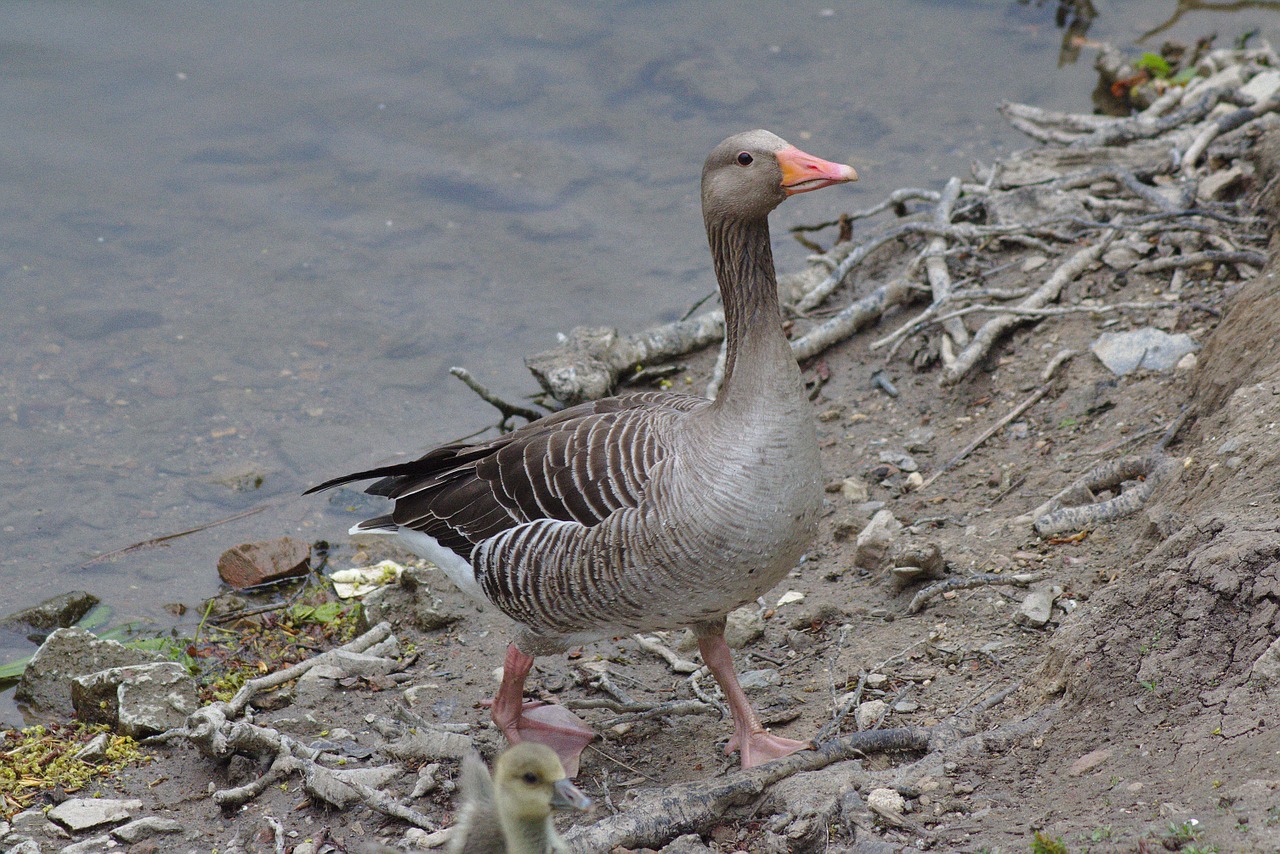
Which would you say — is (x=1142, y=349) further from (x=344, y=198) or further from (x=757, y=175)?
(x=344, y=198)

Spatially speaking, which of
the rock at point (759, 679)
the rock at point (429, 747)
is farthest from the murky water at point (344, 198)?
the rock at point (759, 679)

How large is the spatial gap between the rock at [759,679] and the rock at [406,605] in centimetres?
173

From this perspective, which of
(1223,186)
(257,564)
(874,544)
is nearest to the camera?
(874,544)

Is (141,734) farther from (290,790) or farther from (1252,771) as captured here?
(1252,771)

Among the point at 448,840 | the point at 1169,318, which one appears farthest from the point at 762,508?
the point at 1169,318

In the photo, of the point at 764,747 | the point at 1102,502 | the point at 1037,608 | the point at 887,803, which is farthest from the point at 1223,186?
the point at 887,803

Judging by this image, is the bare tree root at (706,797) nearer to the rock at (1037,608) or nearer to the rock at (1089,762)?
the rock at (1089,762)

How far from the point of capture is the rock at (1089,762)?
11.4ft

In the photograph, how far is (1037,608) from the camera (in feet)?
15.8

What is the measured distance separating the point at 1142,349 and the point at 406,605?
4261 mm

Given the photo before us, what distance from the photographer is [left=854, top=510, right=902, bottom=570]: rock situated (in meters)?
5.85

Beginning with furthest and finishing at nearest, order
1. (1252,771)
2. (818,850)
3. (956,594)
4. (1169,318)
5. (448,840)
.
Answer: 1. (1169,318)
2. (956,594)
3. (448,840)
4. (818,850)
5. (1252,771)

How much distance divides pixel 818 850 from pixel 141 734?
3308 mm

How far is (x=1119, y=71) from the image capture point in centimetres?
1173
